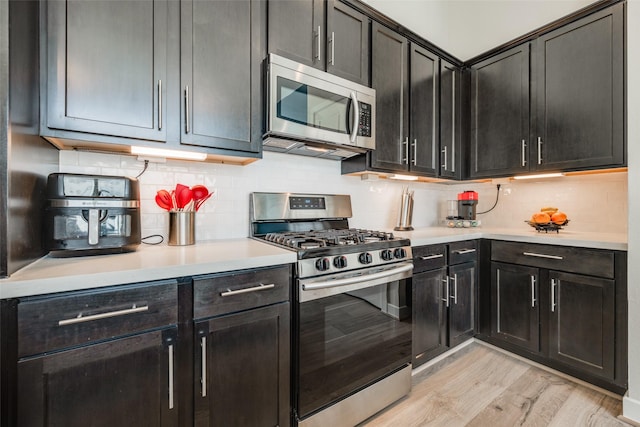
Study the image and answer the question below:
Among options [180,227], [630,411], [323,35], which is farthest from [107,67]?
[630,411]

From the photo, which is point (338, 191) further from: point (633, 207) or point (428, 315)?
point (633, 207)

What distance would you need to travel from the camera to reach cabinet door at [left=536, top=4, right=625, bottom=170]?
186 cm

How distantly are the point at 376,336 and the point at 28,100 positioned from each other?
1851mm

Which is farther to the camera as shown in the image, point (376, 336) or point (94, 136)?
point (376, 336)

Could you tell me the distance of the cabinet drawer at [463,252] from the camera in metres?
2.11

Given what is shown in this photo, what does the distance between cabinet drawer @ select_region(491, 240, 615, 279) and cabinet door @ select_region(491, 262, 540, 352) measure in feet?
0.22

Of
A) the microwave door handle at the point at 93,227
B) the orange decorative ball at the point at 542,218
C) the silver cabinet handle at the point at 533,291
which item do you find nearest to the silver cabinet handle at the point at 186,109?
the microwave door handle at the point at 93,227

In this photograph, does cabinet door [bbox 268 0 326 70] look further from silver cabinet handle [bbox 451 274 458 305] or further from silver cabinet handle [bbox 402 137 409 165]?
silver cabinet handle [bbox 451 274 458 305]

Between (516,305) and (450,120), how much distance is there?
5.48 feet

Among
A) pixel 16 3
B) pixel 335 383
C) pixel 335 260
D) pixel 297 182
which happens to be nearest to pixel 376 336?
pixel 335 383

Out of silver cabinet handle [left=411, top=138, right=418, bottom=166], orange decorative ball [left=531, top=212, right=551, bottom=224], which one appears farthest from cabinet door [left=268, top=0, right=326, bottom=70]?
orange decorative ball [left=531, top=212, right=551, bottom=224]

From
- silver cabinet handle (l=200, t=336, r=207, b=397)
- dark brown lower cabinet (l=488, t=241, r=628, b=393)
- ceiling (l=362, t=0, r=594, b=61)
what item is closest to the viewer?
silver cabinet handle (l=200, t=336, r=207, b=397)

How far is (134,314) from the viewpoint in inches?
37.5

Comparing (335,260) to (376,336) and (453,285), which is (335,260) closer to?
(376,336)
